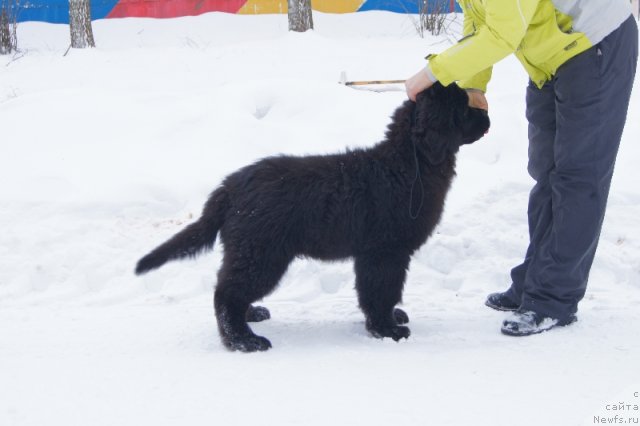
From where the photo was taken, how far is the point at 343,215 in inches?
132

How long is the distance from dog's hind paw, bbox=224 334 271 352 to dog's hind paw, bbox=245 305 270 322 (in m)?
0.42

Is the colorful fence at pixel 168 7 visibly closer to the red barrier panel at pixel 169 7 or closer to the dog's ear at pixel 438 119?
the red barrier panel at pixel 169 7

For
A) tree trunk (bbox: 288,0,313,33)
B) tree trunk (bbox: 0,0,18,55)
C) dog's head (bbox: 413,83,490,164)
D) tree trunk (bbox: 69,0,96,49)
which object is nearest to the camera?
dog's head (bbox: 413,83,490,164)

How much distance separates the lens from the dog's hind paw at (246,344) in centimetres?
321

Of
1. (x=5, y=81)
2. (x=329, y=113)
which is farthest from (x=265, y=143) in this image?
(x=5, y=81)

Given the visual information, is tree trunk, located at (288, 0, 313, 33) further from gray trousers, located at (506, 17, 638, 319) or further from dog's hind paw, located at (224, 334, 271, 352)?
dog's hind paw, located at (224, 334, 271, 352)

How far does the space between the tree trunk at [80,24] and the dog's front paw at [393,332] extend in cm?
964

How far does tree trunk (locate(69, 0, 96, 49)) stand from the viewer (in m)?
11.3

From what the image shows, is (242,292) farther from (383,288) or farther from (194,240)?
(383,288)

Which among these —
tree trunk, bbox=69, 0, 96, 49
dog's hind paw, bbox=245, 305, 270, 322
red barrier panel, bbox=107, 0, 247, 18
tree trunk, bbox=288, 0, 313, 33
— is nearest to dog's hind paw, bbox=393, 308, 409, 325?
dog's hind paw, bbox=245, 305, 270, 322

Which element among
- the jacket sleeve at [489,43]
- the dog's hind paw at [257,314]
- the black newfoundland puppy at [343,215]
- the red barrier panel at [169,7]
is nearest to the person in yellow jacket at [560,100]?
the jacket sleeve at [489,43]

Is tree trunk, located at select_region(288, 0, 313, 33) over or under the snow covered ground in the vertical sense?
over

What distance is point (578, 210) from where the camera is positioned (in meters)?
3.34

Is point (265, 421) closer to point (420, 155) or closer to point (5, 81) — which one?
point (420, 155)
